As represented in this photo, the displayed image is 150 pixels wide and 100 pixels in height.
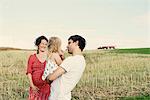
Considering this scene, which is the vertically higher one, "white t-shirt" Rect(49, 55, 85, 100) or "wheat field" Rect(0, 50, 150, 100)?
"white t-shirt" Rect(49, 55, 85, 100)

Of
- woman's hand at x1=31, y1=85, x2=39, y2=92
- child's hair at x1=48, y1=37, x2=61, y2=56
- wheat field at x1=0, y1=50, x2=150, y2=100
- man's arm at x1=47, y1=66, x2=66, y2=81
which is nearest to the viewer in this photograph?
man's arm at x1=47, y1=66, x2=66, y2=81

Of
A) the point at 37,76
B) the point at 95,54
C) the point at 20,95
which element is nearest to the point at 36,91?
the point at 37,76

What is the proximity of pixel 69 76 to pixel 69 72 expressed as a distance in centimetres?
3

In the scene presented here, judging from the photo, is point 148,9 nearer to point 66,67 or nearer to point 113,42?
point 113,42

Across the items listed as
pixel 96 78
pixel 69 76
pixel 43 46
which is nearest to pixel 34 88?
pixel 43 46

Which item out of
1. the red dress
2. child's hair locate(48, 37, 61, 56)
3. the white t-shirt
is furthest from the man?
the red dress

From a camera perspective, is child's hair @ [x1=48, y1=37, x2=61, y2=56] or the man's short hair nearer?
the man's short hair

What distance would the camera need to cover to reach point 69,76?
8.46ft

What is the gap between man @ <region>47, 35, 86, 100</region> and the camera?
2.55m

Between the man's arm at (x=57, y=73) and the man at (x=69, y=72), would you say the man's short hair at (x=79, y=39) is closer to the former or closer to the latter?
the man at (x=69, y=72)

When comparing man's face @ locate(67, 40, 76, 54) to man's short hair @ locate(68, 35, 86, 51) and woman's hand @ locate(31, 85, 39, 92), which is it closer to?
man's short hair @ locate(68, 35, 86, 51)

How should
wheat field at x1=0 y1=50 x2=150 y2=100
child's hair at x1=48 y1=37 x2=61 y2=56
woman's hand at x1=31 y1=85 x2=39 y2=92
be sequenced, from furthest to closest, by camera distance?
wheat field at x1=0 y1=50 x2=150 y2=100
woman's hand at x1=31 y1=85 x2=39 y2=92
child's hair at x1=48 y1=37 x2=61 y2=56

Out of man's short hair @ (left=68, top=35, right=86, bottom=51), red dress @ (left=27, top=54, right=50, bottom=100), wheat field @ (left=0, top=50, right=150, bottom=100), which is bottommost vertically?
wheat field @ (left=0, top=50, right=150, bottom=100)

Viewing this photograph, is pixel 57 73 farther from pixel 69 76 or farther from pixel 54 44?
pixel 54 44
